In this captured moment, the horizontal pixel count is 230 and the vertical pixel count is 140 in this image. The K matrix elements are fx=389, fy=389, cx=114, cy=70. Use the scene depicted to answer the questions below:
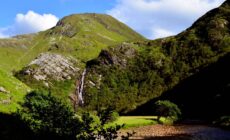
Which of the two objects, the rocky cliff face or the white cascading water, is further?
the rocky cliff face

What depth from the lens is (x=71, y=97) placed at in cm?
14025

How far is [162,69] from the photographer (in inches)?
5851

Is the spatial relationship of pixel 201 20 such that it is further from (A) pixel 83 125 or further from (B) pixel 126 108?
(A) pixel 83 125

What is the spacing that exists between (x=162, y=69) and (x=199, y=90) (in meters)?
20.4

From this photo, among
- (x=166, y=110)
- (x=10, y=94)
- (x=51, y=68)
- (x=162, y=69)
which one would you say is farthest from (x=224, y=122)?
(x=51, y=68)

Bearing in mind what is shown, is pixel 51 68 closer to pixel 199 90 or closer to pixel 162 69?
pixel 162 69

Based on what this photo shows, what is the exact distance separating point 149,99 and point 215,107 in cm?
3722

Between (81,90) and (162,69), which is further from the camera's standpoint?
(162,69)

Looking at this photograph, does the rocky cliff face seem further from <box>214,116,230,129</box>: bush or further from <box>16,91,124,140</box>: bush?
<box>16,91,124,140</box>: bush

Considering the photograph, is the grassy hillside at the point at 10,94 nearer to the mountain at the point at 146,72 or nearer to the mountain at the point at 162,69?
the mountain at the point at 162,69

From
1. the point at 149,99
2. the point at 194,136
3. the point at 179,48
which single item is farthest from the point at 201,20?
the point at 194,136

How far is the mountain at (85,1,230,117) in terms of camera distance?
439ft

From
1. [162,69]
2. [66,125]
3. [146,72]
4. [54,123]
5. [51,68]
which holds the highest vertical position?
[51,68]

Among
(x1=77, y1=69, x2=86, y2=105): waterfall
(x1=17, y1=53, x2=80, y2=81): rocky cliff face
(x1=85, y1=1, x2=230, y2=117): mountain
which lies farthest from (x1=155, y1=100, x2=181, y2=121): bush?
(x1=17, y1=53, x2=80, y2=81): rocky cliff face
